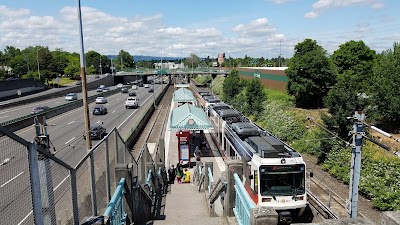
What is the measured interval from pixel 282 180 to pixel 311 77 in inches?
1025

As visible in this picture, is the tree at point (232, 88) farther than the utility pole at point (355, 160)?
Yes

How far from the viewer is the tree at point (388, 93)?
24752mm

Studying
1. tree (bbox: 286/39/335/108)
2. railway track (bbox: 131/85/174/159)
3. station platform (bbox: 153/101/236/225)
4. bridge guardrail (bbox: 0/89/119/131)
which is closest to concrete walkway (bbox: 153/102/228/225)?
station platform (bbox: 153/101/236/225)

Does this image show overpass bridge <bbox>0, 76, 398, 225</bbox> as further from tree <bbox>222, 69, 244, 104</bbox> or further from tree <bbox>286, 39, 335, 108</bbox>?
tree <bbox>222, 69, 244, 104</bbox>

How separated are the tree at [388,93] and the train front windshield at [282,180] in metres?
14.3

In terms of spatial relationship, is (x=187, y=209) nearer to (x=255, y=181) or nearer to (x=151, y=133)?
(x=255, y=181)

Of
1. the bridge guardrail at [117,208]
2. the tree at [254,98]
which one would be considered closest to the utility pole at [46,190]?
the bridge guardrail at [117,208]

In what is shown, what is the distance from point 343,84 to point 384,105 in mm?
5657

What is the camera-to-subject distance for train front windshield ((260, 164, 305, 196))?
1397 cm

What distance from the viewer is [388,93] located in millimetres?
24922

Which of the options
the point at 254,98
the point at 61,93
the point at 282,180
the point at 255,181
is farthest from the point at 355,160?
the point at 61,93

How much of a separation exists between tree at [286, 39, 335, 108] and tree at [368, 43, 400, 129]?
10.2 meters

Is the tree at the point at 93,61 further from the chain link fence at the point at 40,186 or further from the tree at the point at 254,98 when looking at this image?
the chain link fence at the point at 40,186

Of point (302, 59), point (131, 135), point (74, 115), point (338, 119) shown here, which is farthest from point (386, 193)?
point (74, 115)
